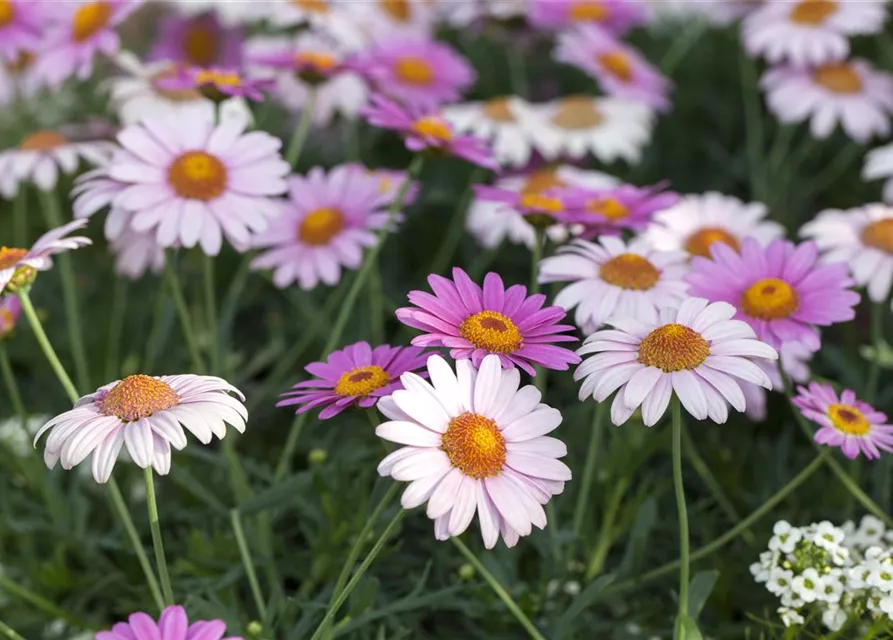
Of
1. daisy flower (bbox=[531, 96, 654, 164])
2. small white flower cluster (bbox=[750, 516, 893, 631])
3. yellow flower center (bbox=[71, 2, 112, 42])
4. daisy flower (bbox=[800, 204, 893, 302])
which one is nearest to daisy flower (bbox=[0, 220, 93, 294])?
yellow flower center (bbox=[71, 2, 112, 42])

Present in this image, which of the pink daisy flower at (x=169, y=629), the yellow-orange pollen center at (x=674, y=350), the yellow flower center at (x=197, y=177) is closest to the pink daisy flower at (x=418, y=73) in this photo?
the yellow flower center at (x=197, y=177)

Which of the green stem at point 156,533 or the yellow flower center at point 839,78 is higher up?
the green stem at point 156,533

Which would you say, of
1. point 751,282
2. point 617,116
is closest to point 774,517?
point 751,282

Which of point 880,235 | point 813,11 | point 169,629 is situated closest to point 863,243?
point 880,235

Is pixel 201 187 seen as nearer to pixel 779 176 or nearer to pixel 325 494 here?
pixel 325 494

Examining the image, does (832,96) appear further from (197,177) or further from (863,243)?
(197,177)

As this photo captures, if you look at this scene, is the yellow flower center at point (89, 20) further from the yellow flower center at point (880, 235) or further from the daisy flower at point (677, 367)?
the yellow flower center at point (880, 235)
